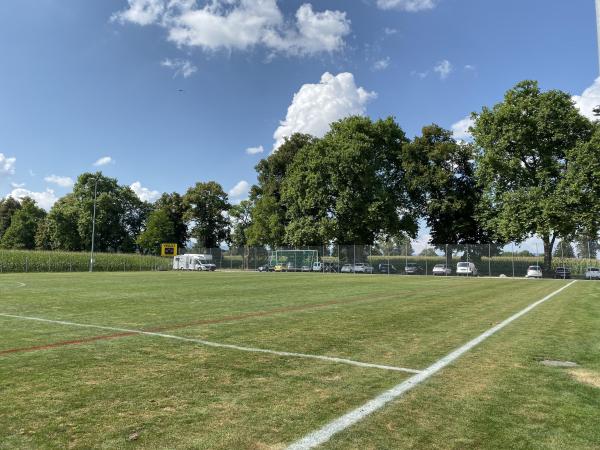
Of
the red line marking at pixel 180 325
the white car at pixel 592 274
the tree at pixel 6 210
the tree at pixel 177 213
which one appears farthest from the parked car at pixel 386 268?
the tree at pixel 6 210

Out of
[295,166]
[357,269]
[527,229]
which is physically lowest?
[357,269]

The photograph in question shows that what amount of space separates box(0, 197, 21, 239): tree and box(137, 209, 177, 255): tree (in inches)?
1740

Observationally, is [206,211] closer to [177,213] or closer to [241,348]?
[177,213]

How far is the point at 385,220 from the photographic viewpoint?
54.1 m

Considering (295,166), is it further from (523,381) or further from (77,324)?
(523,381)

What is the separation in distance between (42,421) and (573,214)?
46.5 metres

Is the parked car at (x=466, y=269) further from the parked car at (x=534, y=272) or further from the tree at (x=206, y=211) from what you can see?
the tree at (x=206, y=211)

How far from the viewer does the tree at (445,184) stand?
2157 inches

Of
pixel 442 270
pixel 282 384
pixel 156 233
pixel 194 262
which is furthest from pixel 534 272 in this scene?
pixel 156 233

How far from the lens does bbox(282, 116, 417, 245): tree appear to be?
54625 mm

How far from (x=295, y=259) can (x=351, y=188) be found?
12.8m

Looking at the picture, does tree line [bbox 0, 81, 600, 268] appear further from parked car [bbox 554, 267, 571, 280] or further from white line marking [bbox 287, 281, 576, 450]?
white line marking [bbox 287, 281, 576, 450]

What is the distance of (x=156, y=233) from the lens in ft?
271

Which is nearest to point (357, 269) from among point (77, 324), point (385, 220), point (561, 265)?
point (385, 220)
